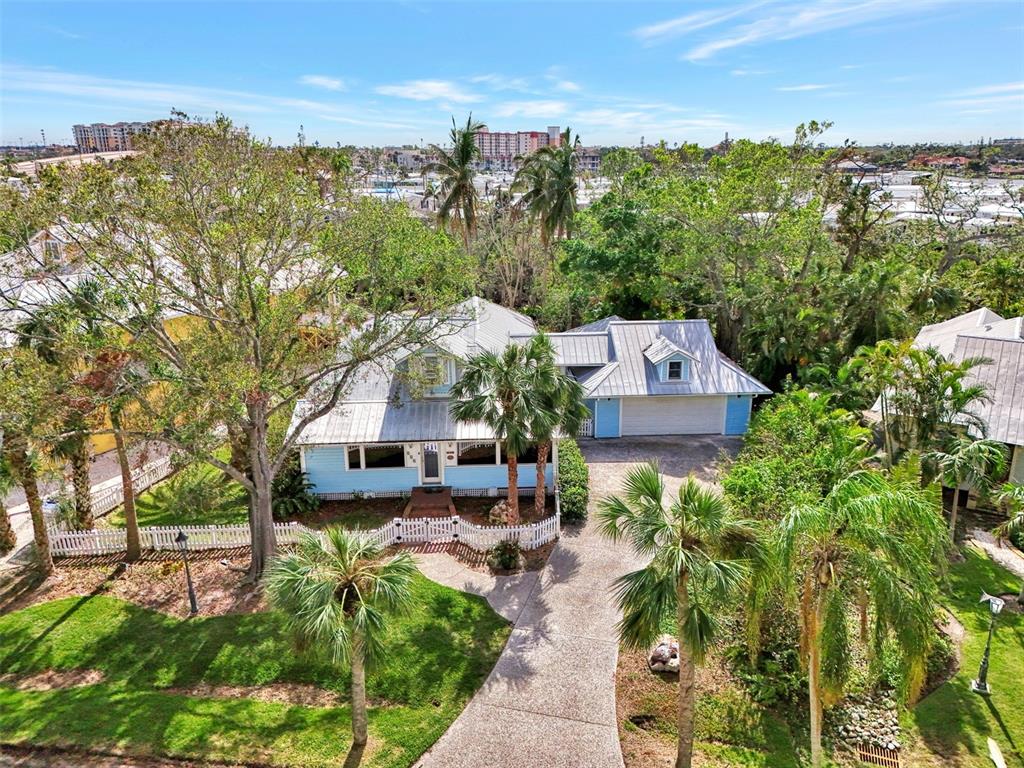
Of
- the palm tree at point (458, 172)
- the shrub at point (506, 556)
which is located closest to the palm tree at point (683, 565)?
the shrub at point (506, 556)

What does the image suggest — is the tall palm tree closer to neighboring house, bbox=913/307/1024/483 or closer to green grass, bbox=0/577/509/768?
green grass, bbox=0/577/509/768

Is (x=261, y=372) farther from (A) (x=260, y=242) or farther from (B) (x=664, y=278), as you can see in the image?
(B) (x=664, y=278)

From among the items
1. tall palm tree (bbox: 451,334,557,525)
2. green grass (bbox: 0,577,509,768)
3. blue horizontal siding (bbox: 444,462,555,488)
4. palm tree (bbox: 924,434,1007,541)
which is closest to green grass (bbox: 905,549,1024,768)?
palm tree (bbox: 924,434,1007,541)

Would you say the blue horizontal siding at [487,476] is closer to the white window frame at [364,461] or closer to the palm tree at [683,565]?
the white window frame at [364,461]

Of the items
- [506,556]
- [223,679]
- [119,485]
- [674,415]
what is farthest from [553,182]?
[223,679]

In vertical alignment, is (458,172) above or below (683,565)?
above

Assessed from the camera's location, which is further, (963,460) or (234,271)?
(963,460)

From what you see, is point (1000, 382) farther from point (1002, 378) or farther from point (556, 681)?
point (556, 681)
